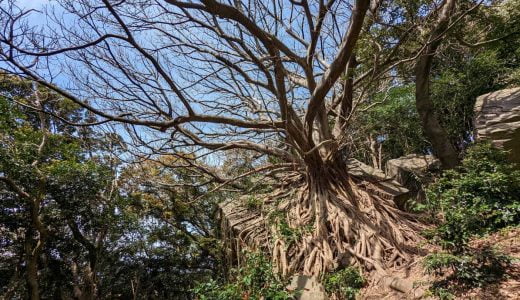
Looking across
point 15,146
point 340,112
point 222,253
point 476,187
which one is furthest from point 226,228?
point 15,146

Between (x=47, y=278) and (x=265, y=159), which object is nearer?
(x=265, y=159)

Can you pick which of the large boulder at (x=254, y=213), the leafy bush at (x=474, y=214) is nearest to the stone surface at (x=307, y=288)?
the leafy bush at (x=474, y=214)

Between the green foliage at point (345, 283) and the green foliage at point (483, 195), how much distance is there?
1258 millimetres

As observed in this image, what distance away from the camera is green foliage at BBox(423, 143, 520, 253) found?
12.5ft

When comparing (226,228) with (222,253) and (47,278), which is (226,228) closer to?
(222,253)

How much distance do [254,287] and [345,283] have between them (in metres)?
1.18

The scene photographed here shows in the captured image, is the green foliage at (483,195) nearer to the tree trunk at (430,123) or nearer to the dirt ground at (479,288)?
the dirt ground at (479,288)

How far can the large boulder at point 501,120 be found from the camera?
5.32 metres

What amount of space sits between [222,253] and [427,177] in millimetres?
4565

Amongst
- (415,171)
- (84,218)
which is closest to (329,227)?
(415,171)

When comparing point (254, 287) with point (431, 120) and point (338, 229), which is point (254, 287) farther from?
point (431, 120)

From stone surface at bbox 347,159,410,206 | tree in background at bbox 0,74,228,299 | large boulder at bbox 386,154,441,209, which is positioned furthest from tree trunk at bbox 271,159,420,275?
tree in background at bbox 0,74,228,299

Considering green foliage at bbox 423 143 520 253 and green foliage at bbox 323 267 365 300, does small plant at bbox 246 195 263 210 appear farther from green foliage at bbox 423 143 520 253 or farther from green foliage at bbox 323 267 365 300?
green foliage at bbox 423 143 520 253

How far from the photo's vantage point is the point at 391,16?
20.5 ft
